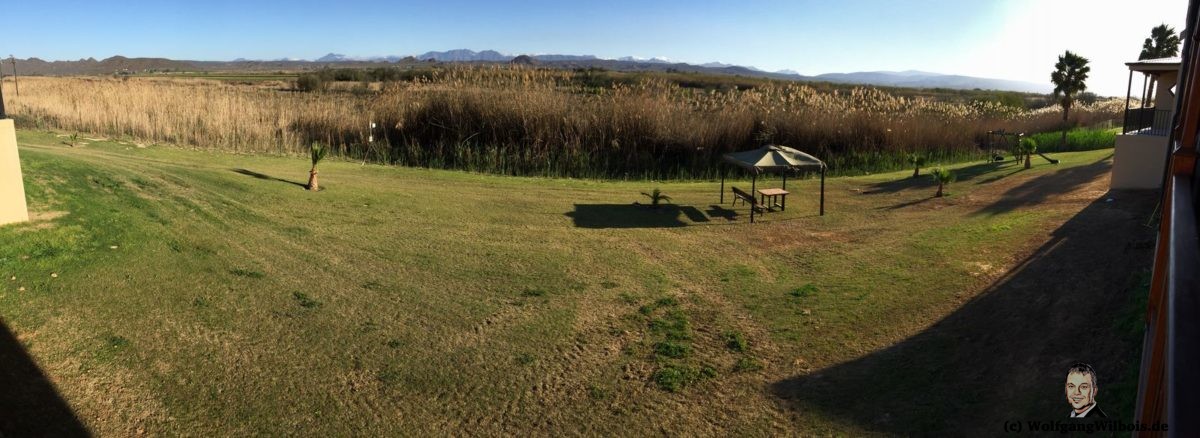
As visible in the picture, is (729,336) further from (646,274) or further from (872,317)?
(646,274)

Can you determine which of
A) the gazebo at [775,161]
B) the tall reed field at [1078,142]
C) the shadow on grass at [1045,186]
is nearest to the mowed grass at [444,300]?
the shadow on grass at [1045,186]

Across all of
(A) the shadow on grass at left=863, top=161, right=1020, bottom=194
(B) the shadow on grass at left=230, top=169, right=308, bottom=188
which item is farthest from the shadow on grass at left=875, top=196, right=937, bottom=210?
(B) the shadow on grass at left=230, top=169, right=308, bottom=188

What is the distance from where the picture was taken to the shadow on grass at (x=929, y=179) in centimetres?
1698

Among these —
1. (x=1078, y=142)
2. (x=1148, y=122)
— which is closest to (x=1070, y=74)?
(x=1078, y=142)

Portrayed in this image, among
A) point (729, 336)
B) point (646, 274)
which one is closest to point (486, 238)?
point (646, 274)

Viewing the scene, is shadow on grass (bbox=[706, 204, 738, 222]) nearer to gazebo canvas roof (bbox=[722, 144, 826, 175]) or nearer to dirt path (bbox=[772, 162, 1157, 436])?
gazebo canvas roof (bbox=[722, 144, 826, 175])

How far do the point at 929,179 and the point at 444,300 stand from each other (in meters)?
13.8

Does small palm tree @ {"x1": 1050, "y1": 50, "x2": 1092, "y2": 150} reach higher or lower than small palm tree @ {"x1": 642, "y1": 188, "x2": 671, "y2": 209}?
higher

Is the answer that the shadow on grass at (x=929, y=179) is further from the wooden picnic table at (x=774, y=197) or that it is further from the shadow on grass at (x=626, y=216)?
the shadow on grass at (x=626, y=216)

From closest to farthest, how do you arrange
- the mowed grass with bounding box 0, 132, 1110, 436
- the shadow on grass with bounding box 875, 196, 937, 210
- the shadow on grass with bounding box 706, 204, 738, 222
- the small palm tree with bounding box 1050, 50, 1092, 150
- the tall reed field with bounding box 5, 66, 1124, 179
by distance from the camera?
1. the mowed grass with bounding box 0, 132, 1110, 436
2. the shadow on grass with bounding box 706, 204, 738, 222
3. the shadow on grass with bounding box 875, 196, 937, 210
4. the tall reed field with bounding box 5, 66, 1124, 179
5. the small palm tree with bounding box 1050, 50, 1092, 150

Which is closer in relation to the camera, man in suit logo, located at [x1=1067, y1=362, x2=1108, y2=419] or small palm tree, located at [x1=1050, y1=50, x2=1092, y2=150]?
man in suit logo, located at [x1=1067, y1=362, x2=1108, y2=419]

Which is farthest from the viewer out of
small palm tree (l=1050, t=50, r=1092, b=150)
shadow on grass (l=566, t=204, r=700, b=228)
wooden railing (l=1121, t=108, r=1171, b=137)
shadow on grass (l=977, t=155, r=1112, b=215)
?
small palm tree (l=1050, t=50, r=1092, b=150)

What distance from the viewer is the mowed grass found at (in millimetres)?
5680

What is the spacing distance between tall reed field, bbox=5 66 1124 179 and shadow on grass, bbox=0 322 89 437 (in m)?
14.7
